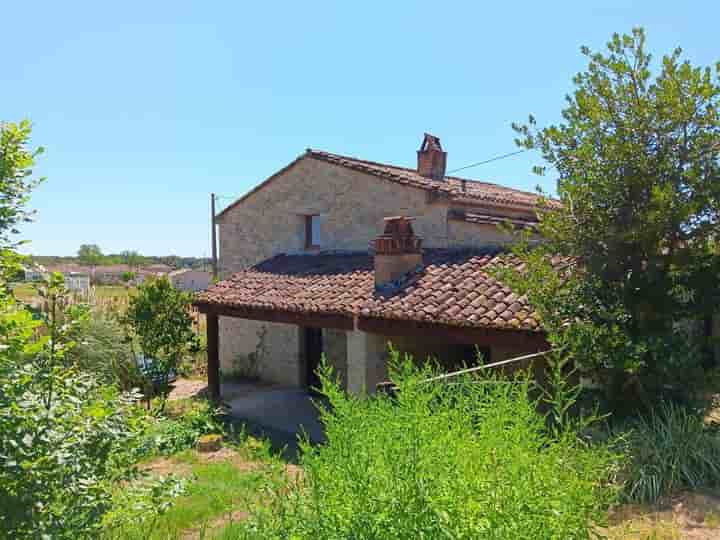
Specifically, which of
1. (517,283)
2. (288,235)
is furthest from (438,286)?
(288,235)

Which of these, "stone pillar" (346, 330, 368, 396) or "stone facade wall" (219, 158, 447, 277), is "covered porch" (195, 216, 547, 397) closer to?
"stone pillar" (346, 330, 368, 396)

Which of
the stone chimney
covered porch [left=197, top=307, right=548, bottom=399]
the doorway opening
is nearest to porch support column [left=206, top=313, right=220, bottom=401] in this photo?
covered porch [left=197, top=307, right=548, bottom=399]

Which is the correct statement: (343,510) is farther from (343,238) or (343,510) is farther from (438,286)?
(343,238)

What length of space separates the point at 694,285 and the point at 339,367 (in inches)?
348

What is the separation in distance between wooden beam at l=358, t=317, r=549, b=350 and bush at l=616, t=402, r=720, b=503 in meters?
1.84

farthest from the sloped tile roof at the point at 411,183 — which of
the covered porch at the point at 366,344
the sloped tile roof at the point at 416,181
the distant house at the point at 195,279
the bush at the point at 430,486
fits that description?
the distant house at the point at 195,279

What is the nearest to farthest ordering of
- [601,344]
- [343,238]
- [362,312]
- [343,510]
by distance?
[343,510], [601,344], [362,312], [343,238]

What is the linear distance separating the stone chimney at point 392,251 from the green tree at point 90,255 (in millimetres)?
106060

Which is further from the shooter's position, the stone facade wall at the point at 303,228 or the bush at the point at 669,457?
the stone facade wall at the point at 303,228

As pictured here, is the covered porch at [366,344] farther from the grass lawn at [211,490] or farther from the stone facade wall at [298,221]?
the grass lawn at [211,490]

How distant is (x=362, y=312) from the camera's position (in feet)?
30.5

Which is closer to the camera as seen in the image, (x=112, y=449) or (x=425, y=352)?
(x=112, y=449)

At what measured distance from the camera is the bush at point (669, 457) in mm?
4855

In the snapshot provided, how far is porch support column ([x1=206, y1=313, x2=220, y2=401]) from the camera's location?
12320 mm
